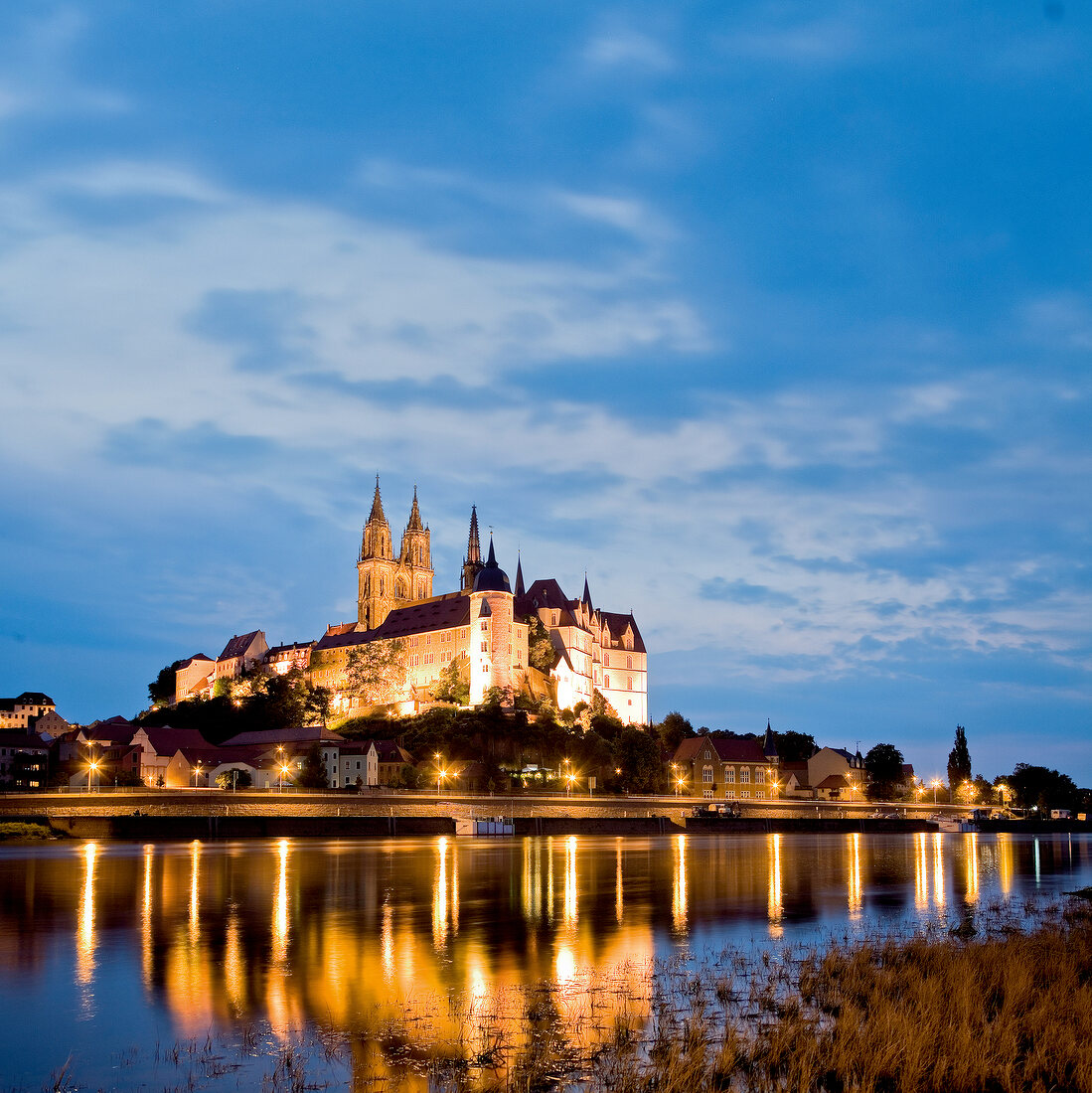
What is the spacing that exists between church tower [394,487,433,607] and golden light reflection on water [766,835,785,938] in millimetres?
132084

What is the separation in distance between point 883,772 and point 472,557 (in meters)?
71.5

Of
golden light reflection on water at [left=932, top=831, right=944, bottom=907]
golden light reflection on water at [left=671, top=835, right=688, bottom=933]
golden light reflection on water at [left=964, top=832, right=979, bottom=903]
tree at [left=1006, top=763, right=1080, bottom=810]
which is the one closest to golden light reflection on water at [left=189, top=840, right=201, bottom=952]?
golden light reflection on water at [left=671, top=835, right=688, bottom=933]

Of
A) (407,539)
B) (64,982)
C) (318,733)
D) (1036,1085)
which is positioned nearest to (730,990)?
(1036,1085)

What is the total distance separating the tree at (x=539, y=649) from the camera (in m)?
142

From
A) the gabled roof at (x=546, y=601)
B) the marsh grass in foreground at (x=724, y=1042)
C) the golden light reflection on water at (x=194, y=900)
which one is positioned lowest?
the golden light reflection on water at (x=194, y=900)

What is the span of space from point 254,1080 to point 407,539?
187 m

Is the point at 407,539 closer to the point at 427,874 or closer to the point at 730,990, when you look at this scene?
the point at 427,874

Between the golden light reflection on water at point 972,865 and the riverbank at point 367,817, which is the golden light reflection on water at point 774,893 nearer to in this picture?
the golden light reflection on water at point 972,865

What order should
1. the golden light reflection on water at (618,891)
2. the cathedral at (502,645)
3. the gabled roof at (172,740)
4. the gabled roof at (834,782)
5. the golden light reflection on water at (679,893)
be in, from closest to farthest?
the golden light reflection on water at (679,893) < the golden light reflection on water at (618,891) < the gabled roof at (172,740) < the cathedral at (502,645) < the gabled roof at (834,782)

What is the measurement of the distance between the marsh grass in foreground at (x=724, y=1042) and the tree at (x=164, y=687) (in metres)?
159

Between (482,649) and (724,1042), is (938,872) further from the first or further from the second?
(482,649)

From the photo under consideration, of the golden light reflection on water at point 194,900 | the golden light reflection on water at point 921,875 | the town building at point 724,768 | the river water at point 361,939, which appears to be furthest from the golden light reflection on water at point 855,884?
the town building at point 724,768

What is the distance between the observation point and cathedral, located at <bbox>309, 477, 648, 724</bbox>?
13625 cm

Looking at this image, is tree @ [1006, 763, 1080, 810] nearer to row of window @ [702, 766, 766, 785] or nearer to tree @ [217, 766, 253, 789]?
row of window @ [702, 766, 766, 785]
